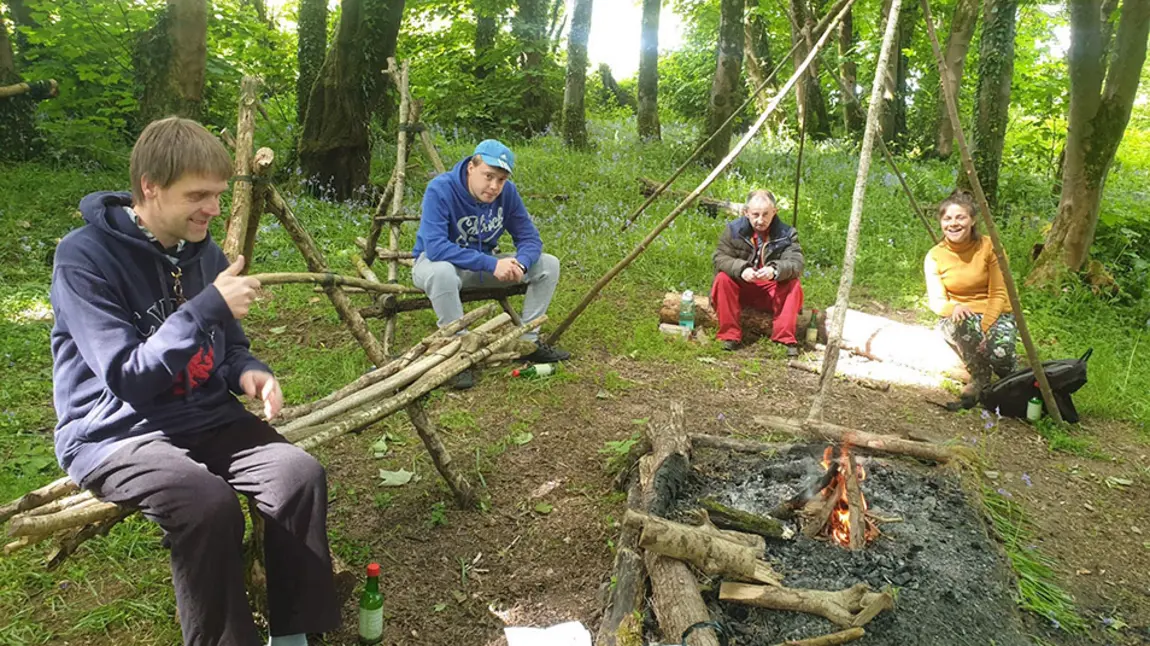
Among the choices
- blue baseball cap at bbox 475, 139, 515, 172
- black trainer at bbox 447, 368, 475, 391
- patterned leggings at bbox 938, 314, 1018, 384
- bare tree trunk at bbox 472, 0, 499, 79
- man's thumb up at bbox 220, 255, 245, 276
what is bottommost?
black trainer at bbox 447, 368, 475, 391

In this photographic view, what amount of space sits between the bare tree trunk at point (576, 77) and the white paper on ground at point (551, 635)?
9.36 metres

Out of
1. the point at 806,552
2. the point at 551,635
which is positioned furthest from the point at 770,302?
the point at 551,635

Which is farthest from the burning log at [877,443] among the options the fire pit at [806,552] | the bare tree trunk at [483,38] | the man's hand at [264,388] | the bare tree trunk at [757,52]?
the bare tree trunk at [757,52]

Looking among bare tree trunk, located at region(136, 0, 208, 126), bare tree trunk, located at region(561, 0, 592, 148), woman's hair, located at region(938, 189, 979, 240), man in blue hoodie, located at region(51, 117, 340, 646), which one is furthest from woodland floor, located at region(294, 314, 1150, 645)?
bare tree trunk, located at region(561, 0, 592, 148)

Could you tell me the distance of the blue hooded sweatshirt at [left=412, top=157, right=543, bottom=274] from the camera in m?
4.85

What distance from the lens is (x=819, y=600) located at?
2.48 m

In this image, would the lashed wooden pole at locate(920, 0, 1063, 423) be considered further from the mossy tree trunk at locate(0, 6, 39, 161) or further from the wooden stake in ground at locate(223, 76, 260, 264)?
the mossy tree trunk at locate(0, 6, 39, 161)

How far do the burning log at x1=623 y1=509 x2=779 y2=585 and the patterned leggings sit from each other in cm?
341

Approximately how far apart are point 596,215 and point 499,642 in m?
6.24

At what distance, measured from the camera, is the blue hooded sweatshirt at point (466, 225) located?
485 centimetres

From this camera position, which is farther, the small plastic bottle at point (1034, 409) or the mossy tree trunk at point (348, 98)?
the mossy tree trunk at point (348, 98)

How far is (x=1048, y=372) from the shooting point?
471cm

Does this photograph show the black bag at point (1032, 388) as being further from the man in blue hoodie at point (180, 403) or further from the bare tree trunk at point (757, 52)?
the bare tree trunk at point (757, 52)

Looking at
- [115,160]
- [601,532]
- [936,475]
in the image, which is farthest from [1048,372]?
[115,160]
